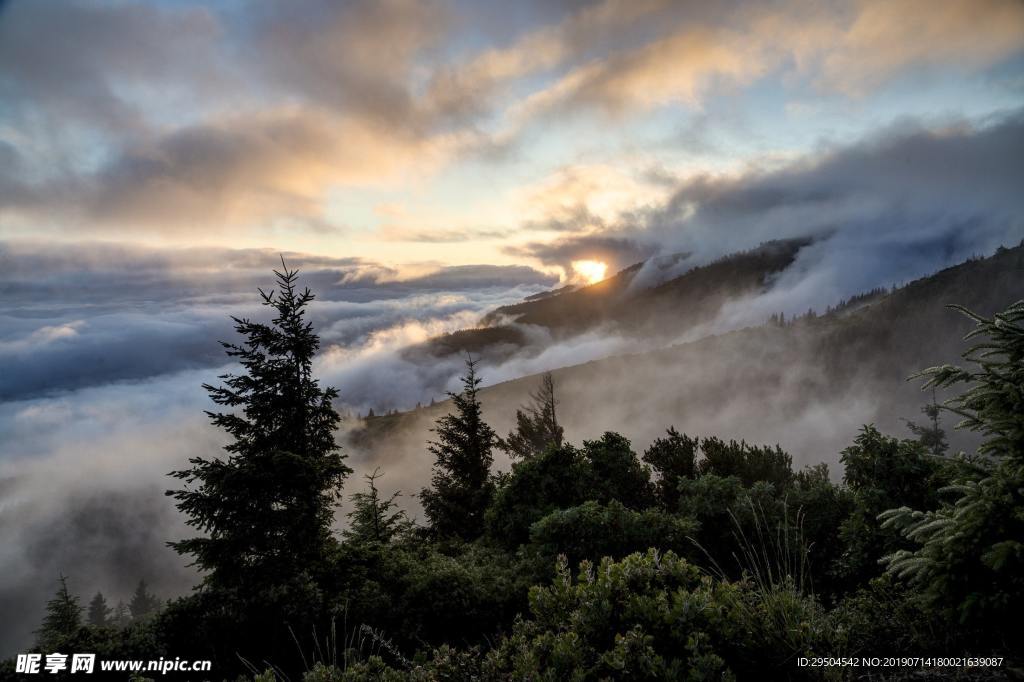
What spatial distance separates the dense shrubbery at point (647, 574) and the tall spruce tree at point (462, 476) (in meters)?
2.05

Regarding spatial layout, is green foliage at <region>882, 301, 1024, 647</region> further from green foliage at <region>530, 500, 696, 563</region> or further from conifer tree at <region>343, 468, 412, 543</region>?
conifer tree at <region>343, 468, 412, 543</region>

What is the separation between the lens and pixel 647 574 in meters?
4.84

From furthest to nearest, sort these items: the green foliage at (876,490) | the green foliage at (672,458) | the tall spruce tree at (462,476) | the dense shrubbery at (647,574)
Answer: the tall spruce tree at (462,476), the green foliage at (672,458), the green foliage at (876,490), the dense shrubbery at (647,574)

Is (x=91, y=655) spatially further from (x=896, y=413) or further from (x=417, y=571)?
(x=896, y=413)

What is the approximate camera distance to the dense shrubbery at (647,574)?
170 inches

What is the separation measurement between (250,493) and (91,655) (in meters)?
4.27

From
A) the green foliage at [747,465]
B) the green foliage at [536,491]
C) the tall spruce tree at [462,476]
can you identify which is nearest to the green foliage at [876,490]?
the green foliage at [536,491]

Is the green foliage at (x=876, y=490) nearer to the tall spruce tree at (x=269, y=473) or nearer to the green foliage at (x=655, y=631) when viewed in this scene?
the green foliage at (x=655, y=631)

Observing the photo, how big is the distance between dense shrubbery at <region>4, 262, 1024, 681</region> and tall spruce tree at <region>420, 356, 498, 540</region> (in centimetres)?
205

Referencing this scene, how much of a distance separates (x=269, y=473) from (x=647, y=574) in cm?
1057

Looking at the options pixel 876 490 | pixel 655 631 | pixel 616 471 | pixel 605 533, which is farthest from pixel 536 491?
pixel 655 631

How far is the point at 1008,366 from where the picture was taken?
5.09 m

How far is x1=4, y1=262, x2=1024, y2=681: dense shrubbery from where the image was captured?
170 inches

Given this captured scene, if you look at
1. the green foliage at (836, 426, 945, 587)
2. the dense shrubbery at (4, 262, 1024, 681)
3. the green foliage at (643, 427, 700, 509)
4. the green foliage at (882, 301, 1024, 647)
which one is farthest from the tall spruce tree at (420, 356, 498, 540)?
the green foliage at (882, 301, 1024, 647)
